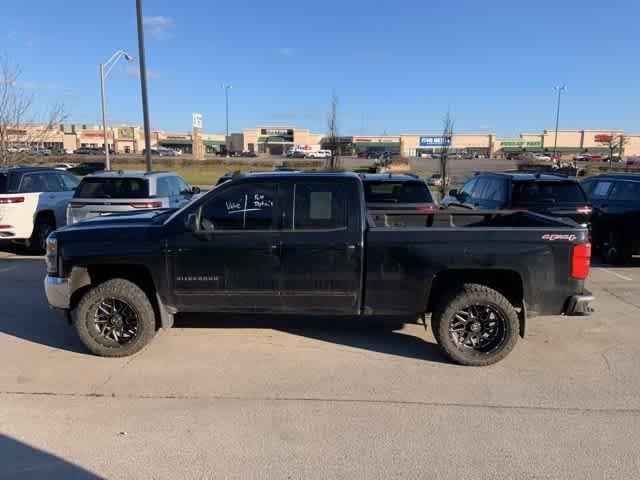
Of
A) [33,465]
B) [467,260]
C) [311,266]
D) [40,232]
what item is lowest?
[33,465]

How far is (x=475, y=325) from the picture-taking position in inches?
184

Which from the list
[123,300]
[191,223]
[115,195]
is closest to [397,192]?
[191,223]

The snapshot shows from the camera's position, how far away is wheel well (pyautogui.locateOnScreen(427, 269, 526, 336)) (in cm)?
470

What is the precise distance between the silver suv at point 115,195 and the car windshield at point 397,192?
3982 millimetres

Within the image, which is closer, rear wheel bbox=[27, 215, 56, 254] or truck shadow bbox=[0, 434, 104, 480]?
truck shadow bbox=[0, 434, 104, 480]

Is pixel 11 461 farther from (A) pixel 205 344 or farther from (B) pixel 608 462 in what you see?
(B) pixel 608 462

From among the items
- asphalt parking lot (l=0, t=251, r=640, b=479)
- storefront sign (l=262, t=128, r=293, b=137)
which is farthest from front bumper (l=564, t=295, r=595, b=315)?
storefront sign (l=262, t=128, r=293, b=137)

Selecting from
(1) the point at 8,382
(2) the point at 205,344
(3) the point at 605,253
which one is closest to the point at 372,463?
(2) the point at 205,344

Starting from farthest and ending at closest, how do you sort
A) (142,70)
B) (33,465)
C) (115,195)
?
(142,70), (115,195), (33,465)

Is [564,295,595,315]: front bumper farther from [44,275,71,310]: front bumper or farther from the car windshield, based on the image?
[44,275,71,310]: front bumper

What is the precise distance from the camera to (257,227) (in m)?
4.73

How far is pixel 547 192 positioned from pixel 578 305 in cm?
478

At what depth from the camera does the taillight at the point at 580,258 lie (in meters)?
4.48

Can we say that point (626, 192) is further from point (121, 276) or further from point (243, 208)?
point (121, 276)
